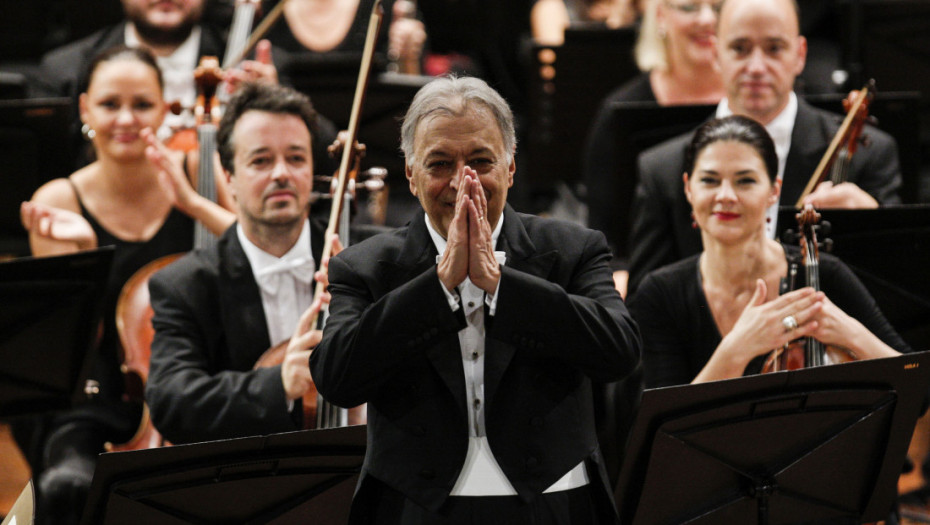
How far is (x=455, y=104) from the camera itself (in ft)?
5.90

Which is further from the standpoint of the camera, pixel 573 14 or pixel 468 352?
pixel 573 14

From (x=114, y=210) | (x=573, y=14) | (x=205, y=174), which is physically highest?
(x=573, y=14)

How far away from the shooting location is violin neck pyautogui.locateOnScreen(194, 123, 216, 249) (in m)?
3.42

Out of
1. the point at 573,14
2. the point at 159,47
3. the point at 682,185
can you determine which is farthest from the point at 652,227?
the point at 573,14

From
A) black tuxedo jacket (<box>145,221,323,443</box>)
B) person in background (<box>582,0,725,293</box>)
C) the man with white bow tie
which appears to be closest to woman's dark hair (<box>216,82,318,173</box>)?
the man with white bow tie

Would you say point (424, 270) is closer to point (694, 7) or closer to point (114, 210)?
point (114, 210)

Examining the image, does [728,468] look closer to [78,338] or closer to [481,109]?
[481,109]

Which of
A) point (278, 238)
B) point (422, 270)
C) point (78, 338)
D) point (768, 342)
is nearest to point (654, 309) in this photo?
point (768, 342)

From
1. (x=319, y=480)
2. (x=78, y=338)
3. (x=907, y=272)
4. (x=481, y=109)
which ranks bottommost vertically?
(x=319, y=480)

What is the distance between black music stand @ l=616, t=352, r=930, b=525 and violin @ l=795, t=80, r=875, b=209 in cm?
84

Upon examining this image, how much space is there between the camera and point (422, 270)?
6.09 feet

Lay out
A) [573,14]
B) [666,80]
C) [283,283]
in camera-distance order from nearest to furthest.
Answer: [283,283] → [666,80] → [573,14]

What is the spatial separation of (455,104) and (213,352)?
1333 millimetres

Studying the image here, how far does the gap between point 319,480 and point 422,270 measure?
1.73 feet
